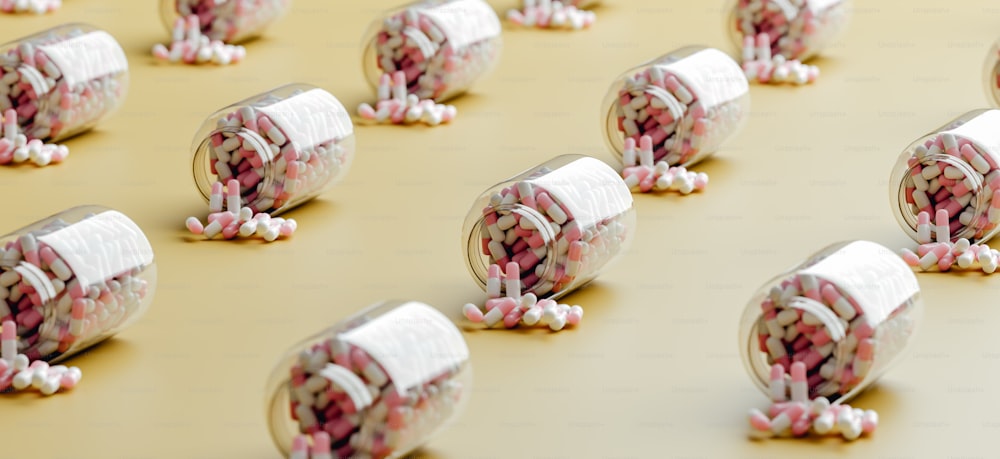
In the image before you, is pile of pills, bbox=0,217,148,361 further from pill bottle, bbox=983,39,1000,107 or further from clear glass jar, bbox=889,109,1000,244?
pill bottle, bbox=983,39,1000,107

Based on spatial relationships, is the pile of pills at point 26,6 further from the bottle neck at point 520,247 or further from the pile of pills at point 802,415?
the pile of pills at point 802,415

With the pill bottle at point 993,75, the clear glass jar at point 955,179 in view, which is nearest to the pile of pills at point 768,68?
the pill bottle at point 993,75

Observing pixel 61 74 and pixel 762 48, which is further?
pixel 762 48

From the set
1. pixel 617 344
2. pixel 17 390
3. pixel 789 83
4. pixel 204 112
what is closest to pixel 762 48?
pixel 789 83

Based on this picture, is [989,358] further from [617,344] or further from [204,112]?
[204,112]

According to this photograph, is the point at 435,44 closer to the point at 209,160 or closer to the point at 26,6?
the point at 209,160

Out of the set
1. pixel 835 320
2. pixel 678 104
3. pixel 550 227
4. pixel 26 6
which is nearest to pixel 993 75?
pixel 678 104
